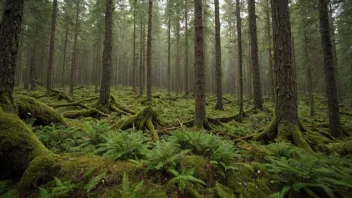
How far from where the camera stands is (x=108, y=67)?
10.2 m

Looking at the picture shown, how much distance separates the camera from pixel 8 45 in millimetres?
4047

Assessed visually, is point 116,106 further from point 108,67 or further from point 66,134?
point 66,134

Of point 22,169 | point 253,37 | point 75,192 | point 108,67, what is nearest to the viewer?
point 75,192

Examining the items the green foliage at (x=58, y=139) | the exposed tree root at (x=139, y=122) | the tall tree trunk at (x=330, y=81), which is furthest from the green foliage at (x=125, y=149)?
the tall tree trunk at (x=330, y=81)

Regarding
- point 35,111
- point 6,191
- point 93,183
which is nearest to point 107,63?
point 35,111

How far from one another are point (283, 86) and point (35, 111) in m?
8.08

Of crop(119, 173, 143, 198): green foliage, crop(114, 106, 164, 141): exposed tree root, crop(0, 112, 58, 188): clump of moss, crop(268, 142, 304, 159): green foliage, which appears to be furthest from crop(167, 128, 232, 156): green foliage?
crop(0, 112, 58, 188): clump of moss

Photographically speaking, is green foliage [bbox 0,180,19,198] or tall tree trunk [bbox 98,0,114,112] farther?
tall tree trunk [bbox 98,0,114,112]

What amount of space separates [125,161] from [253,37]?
1325 centimetres

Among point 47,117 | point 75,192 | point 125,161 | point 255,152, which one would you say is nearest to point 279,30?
point 255,152

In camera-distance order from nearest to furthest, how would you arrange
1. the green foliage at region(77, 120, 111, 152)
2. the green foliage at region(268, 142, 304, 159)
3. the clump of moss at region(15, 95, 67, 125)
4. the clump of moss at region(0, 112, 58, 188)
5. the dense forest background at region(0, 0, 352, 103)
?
the clump of moss at region(0, 112, 58, 188)
the green foliage at region(268, 142, 304, 159)
the green foliage at region(77, 120, 111, 152)
the clump of moss at region(15, 95, 67, 125)
the dense forest background at region(0, 0, 352, 103)

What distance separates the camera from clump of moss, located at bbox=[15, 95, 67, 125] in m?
5.20

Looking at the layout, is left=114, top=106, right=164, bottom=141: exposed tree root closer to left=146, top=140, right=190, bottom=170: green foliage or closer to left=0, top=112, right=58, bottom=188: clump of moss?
left=146, top=140, right=190, bottom=170: green foliage

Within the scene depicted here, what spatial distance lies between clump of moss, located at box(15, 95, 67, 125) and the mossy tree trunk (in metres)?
7.03
